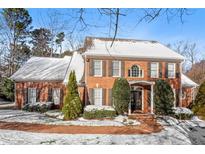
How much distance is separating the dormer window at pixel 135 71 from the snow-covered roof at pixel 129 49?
245 millimetres

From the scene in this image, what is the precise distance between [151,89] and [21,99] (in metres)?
2.59

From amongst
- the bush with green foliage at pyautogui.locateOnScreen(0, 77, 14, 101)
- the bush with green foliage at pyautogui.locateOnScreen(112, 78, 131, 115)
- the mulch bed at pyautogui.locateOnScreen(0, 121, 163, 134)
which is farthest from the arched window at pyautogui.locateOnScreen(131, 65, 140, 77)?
the bush with green foliage at pyautogui.locateOnScreen(0, 77, 14, 101)

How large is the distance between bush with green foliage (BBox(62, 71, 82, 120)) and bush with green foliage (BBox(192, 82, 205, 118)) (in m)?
2.23

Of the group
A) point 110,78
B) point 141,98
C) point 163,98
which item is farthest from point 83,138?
point 163,98

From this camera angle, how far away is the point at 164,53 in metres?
7.29

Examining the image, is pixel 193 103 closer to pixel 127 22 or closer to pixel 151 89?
pixel 151 89

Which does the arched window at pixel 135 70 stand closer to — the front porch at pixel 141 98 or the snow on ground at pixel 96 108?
the front porch at pixel 141 98

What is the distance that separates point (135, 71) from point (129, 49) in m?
0.61

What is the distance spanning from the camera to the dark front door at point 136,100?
7.38 meters

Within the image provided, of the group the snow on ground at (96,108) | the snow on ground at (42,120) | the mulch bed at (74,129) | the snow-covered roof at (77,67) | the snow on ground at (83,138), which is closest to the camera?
the snow on ground at (83,138)


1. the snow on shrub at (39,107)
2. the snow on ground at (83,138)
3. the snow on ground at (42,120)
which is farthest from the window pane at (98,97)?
the snow on ground at (83,138)
